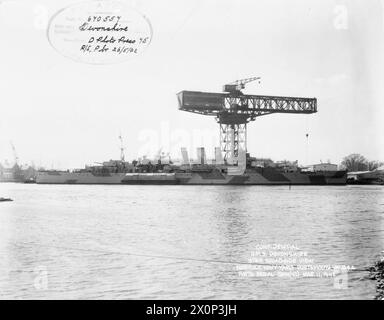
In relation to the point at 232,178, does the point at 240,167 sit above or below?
above

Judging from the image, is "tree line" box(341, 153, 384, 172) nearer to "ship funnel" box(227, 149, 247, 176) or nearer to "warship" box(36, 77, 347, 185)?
"warship" box(36, 77, 347, 185)

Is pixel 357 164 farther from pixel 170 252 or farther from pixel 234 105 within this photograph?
pixel 170 252

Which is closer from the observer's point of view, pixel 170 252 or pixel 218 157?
pixel 170 252

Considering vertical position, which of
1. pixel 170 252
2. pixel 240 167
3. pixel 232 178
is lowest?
pixel 170 252

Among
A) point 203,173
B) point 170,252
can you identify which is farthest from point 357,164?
point 170,252

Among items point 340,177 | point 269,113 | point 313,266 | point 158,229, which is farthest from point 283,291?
point 340,177

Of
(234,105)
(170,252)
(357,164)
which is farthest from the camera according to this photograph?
(357,164)

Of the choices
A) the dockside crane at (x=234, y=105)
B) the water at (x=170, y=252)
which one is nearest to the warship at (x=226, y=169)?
the dockside crane at (x=234, y=105)

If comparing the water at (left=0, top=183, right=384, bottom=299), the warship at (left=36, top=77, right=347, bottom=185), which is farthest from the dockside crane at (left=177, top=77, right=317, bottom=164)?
the water at (left=0, top=183, right=384, bottom=299)

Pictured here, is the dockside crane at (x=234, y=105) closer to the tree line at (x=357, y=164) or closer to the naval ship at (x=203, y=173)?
the naval ship at (x=203, y=173)
